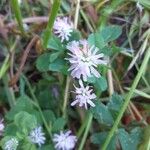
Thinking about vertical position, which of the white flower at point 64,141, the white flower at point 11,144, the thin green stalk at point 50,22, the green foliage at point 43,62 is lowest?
the white flower at point 64,141

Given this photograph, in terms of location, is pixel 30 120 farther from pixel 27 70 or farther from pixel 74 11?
pixel 74 11

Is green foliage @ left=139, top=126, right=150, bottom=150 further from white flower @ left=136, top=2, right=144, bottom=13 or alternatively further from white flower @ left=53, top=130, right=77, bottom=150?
white flower @ left=136, top=2, right=144, bottom=13

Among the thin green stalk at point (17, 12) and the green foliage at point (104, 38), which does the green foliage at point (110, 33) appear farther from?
the thin green stalk at point (17, 12)

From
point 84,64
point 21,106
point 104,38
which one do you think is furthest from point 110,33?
point 21,106

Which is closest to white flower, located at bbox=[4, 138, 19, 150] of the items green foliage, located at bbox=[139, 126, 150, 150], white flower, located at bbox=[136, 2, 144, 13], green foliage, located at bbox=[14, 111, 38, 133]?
green foliage, located at bbox=[14, 111, 38, 133]

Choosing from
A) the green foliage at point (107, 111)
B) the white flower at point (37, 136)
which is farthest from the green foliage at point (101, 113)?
the white flower at point (37, 136)

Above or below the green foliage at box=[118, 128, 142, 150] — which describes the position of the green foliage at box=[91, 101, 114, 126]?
above
